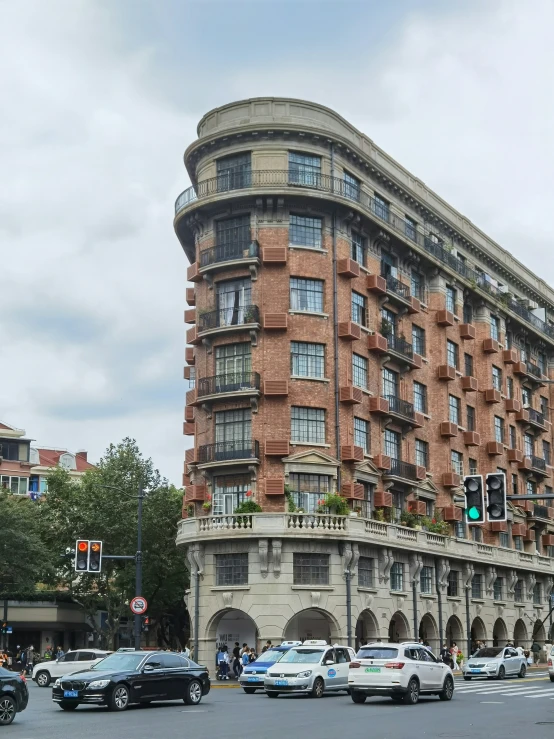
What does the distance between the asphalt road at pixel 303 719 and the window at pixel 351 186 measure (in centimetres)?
2874

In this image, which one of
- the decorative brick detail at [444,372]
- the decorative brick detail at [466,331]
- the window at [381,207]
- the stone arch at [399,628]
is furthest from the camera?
the decorative brick detail at [466,331]

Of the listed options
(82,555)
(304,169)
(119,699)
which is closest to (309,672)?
(119,699)

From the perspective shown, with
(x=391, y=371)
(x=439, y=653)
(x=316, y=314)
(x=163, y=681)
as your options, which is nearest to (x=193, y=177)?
(x=316, y=314)

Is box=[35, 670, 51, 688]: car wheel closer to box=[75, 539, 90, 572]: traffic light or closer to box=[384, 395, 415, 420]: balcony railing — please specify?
box=[75, 539, 90, 572]: traffic light

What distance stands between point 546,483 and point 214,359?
1346 inches

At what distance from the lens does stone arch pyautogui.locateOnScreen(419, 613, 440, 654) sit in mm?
55812

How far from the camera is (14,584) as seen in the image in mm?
68625

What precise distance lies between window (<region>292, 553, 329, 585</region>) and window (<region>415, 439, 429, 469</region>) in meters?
12.5

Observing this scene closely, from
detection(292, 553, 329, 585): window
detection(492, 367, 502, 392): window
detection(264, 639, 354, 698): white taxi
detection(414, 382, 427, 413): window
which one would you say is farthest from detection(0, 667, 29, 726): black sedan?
detection(492, 367, 502, 392): window

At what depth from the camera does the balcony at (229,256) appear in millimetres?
50344

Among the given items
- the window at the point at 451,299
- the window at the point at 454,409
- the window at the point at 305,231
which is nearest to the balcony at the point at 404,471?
the window at the point at 454,409

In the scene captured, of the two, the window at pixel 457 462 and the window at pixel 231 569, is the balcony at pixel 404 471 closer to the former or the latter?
the window at pixel 457 462

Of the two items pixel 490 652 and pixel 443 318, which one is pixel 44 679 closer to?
pixel 490 652

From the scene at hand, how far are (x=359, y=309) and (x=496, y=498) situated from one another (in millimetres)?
Result: 31134
